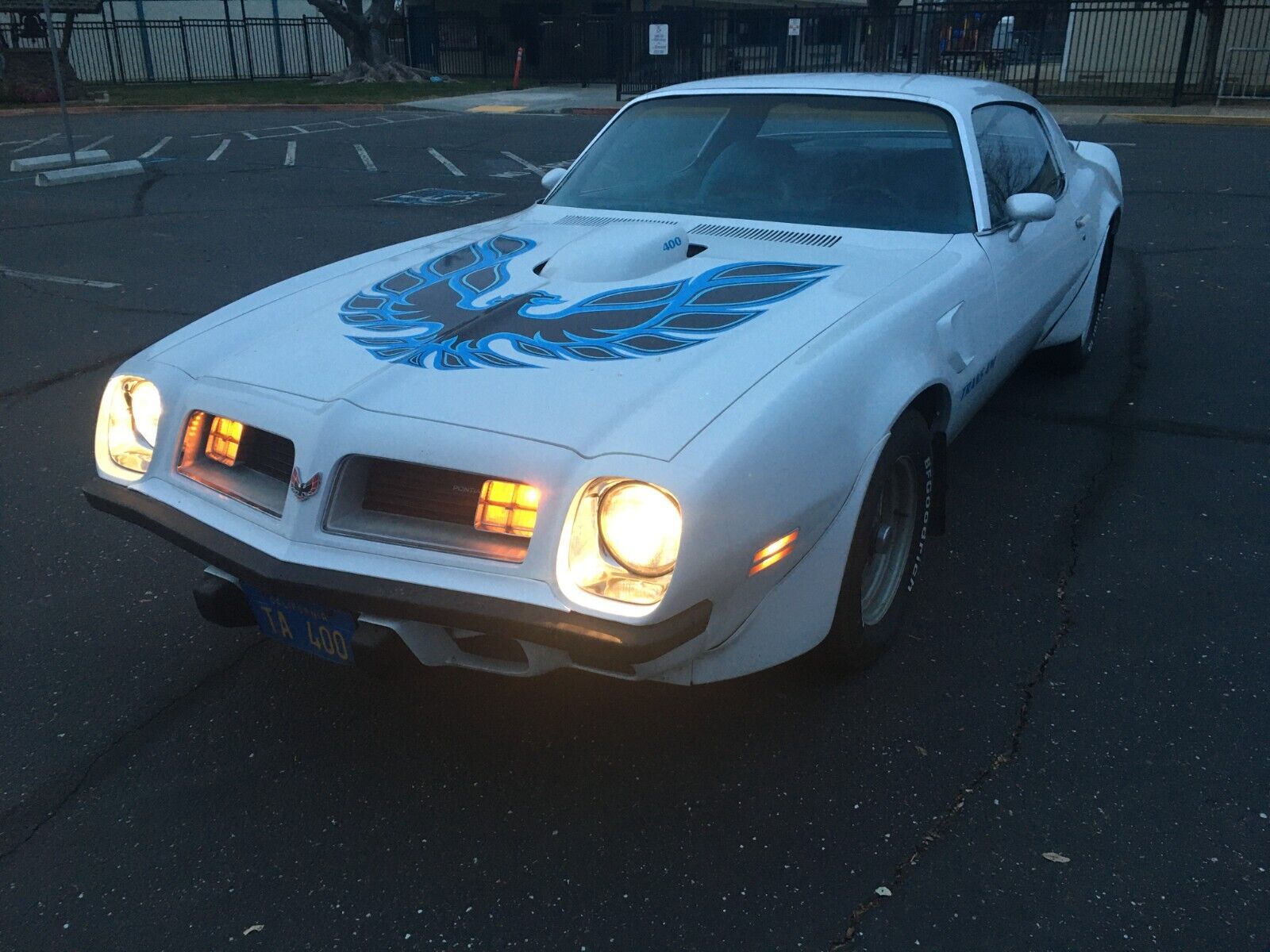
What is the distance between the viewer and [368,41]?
89.7ft

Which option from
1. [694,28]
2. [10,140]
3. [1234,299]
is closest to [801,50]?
[694,28]

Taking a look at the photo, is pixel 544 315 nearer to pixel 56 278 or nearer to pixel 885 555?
pixel 885 555

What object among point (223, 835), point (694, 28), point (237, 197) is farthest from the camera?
point (694, 28)

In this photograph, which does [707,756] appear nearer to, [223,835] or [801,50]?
[223,835]

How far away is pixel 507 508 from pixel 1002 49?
26.3 m

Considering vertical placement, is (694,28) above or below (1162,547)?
above

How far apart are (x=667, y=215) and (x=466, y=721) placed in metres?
1.97

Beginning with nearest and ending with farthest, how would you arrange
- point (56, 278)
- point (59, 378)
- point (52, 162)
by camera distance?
point (59, 378) < point (56, 278) < point (52, 162)

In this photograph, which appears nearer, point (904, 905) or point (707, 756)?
point (904, 905)

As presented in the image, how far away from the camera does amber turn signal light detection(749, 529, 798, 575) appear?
91.7 inches

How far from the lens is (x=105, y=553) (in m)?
3.82

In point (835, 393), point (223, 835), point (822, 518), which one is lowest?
point (223, 835)

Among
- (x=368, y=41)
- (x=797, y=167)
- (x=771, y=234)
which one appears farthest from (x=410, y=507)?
(x=368, y=41)

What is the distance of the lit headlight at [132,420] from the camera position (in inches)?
113
